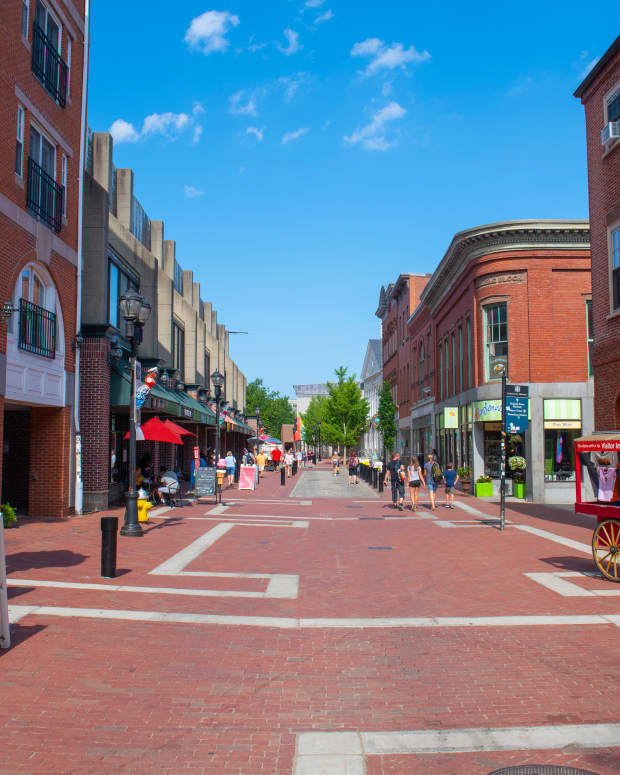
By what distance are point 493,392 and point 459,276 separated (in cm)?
712

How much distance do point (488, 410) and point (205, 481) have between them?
12238 millimetres

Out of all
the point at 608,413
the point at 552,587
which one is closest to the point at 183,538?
the point at 552,587

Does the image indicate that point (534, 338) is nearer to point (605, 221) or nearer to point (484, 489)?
point (484, 489)

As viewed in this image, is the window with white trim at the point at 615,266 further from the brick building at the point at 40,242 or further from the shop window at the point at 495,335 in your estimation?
the brick building at the point at 40,242

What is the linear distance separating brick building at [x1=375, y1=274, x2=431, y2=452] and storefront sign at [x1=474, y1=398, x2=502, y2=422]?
24.8m

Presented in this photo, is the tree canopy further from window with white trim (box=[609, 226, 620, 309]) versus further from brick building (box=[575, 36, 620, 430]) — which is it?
window with white trim (box=[609, 226, 620, 309])

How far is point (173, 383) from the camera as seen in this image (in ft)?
98.0

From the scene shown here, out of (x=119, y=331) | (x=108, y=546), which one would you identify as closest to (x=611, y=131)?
(x=119, y=331)

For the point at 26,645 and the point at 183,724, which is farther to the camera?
the point at 26,645

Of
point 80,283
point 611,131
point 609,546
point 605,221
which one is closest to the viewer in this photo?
point 609,546

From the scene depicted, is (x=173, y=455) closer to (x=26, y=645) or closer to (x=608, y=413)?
(x=608, y=413)

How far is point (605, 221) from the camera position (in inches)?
763

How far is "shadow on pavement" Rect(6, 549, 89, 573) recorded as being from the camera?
11.1 m

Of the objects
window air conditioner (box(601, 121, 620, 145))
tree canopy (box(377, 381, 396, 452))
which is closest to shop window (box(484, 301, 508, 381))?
window air conditioner (box(601, 121, 620, 145))
